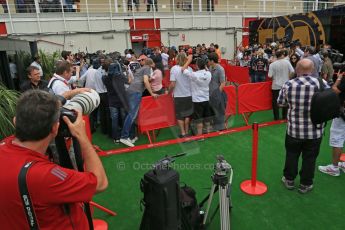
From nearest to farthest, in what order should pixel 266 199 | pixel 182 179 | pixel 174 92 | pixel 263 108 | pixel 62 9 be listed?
pixel 266 199
pixel 182 179
pixel 174 92
pixel 263 108
pixel 62 9

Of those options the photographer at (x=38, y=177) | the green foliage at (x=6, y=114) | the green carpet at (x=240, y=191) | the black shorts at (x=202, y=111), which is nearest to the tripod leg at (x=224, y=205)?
the green carpet at (x=240, y=191)

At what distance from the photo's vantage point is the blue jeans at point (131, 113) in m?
6.08

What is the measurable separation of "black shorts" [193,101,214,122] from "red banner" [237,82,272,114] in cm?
122

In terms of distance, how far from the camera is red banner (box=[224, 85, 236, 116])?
Result: 22.5 feet

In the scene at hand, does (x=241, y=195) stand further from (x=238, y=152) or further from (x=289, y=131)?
(x=238, y=152)

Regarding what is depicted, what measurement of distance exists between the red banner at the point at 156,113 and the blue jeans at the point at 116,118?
0.43 metres

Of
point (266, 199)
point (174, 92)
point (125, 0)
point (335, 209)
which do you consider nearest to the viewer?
point (335, 209)

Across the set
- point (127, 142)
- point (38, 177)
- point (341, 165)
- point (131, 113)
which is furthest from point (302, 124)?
point (127, 142)

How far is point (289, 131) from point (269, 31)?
15.2 m

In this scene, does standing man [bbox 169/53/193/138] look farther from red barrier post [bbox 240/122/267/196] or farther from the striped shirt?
the striped shirt

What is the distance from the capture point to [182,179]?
463cm

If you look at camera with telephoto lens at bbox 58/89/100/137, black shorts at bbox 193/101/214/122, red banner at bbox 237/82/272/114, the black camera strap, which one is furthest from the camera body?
red banner at bbox 237/82/272/114

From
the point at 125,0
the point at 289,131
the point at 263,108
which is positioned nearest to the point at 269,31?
the point at 125,0

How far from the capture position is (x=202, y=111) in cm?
606
